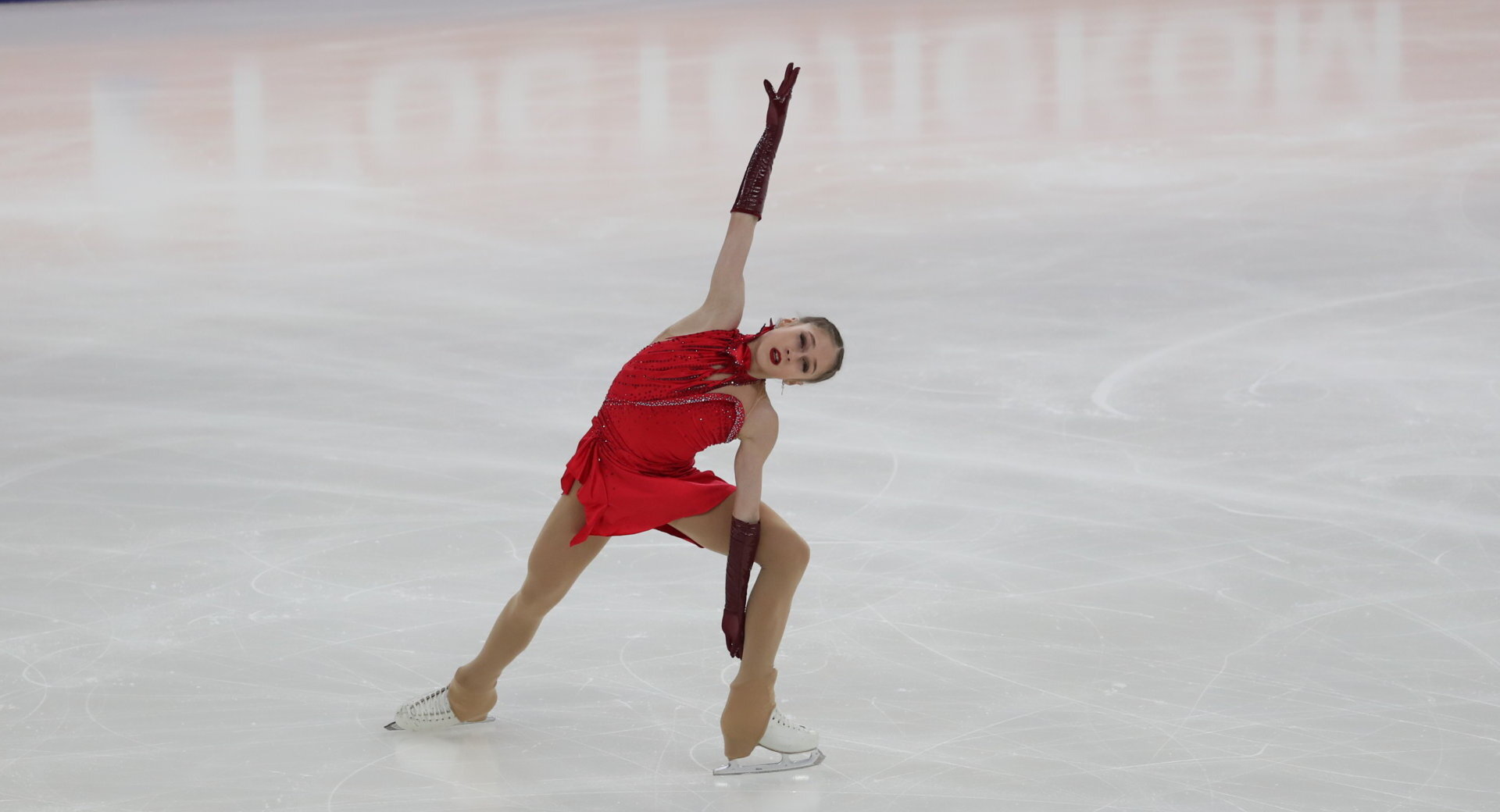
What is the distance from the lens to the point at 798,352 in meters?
3.19

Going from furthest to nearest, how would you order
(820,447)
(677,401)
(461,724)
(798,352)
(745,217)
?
(820,447) → (461,724) → (745,217) → (677,401) → (798,352)

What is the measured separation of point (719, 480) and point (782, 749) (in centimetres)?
57

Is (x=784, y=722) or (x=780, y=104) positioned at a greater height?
(x=780, y=104)

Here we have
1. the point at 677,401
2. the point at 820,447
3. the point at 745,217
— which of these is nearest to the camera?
the point at 677,401

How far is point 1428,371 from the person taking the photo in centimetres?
574

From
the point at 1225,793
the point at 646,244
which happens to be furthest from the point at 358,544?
the point at 646,244

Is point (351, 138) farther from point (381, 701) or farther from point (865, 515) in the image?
point (381, 701)

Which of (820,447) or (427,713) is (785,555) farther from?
(820,447)

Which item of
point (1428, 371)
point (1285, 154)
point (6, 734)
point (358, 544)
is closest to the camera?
point (6, 734)

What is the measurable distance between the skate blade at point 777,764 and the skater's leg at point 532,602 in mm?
502

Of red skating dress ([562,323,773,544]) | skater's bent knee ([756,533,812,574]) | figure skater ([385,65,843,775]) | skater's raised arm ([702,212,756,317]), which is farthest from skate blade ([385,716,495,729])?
skater's raised arm ([702,212,756,317])

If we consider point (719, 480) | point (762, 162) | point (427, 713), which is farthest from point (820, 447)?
point (427, 713)

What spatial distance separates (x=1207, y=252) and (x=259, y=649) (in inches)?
188

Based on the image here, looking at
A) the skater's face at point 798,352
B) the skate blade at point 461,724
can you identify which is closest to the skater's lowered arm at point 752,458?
the skater's face at point 798,352
